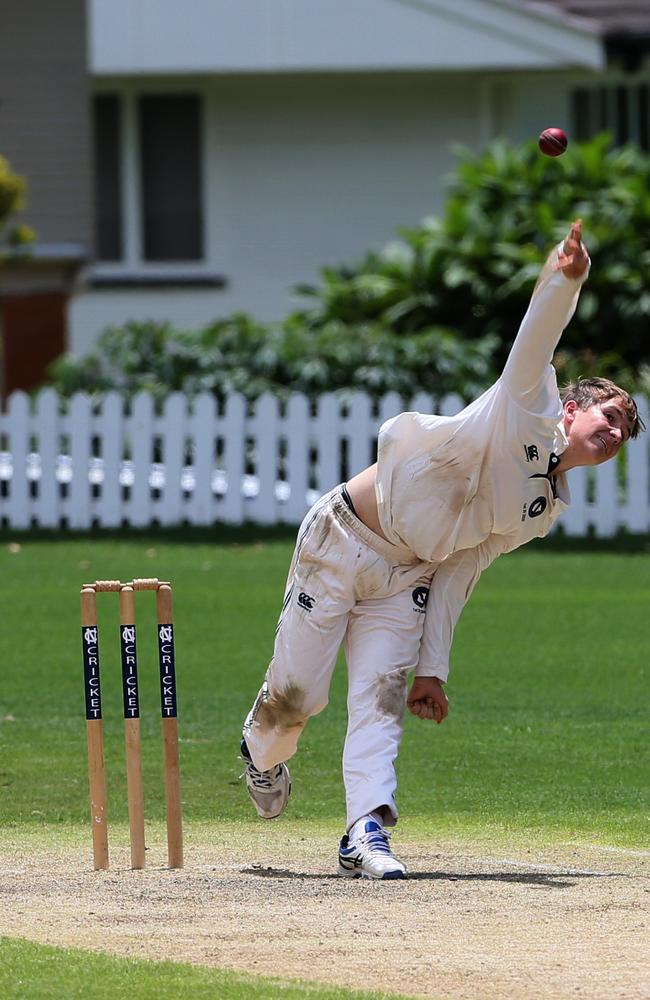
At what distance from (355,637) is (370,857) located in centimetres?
75

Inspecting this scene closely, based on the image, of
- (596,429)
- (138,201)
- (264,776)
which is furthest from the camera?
(138,201)

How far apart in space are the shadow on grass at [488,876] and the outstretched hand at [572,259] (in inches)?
75.4

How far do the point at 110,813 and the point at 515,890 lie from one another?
7.11 feet

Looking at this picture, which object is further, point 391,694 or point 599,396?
point 391,694

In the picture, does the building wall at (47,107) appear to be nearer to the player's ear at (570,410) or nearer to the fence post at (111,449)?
the fence post at (111,449)

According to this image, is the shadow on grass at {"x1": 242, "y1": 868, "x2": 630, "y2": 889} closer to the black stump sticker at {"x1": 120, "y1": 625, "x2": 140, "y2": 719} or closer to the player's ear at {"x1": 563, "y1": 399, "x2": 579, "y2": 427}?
the black stump sticker at {"x1": 120, "y1": 625, "x2": 140, "y2": 719}

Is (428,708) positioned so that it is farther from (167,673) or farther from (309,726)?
(309,726)

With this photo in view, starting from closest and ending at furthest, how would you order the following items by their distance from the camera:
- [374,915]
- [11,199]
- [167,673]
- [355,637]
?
[374,915] < [167,673] < [355,637] < [11,199]

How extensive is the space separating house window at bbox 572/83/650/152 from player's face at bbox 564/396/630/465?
1711 cm

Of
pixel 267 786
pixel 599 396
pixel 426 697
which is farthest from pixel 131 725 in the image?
pixel 599 396

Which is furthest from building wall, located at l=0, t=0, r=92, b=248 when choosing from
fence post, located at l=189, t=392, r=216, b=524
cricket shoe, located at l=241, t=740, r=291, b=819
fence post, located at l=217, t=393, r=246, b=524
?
cricket shoe, located at l=241, t=740, r=291, b=819

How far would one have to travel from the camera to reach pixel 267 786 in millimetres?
6457

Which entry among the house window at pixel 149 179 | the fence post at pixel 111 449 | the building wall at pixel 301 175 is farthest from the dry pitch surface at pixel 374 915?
the house window at pixel 149 179

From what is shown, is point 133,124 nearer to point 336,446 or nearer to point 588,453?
point 336,446
